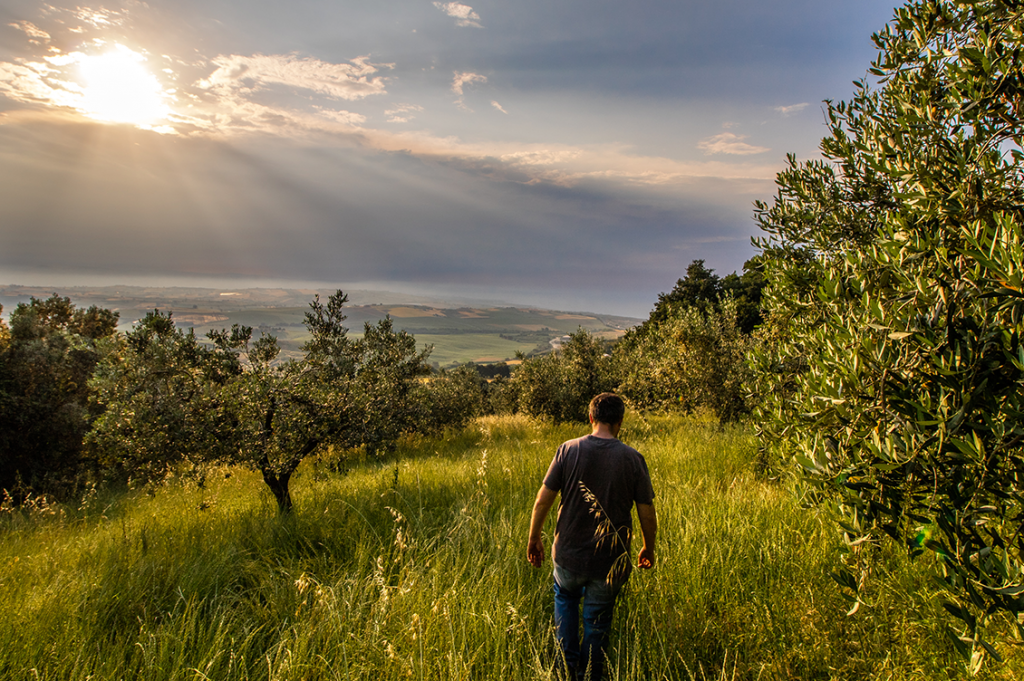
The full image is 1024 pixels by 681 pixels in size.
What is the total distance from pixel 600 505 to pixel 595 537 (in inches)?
11.3

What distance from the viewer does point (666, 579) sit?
171 inches

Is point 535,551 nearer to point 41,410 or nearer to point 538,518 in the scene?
point 538,518

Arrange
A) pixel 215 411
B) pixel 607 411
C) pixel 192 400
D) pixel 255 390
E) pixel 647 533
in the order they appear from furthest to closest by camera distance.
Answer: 1. pixel 255 390
2. pixel 192 400
3. pixel 215 411
4. pixel 607 411
5. pixel 647 533

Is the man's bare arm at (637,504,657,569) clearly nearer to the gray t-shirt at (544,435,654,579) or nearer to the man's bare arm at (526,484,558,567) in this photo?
the gray t-shirt at (544,435,654,579)

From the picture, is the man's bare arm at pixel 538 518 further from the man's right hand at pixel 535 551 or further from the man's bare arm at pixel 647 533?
the man's bare arm at pixel 647 533

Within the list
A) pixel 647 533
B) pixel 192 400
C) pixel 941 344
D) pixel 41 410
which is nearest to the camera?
pixel 941 344

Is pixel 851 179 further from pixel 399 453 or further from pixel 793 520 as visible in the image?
pixel 399 453

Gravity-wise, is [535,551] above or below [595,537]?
below

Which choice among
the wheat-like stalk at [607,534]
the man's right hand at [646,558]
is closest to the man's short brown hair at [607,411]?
the wheat-like stalk at [607,534]

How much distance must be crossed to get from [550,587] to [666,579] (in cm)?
123

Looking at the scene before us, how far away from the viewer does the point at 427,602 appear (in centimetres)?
385

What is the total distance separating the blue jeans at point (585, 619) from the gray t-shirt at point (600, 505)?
0.34 ft

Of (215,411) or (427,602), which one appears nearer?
(427,602)

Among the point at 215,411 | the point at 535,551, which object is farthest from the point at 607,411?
the point at 215,411
